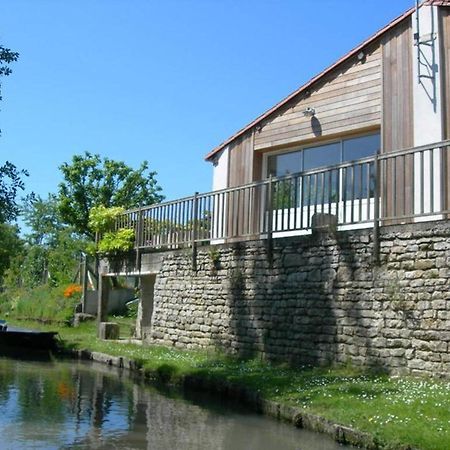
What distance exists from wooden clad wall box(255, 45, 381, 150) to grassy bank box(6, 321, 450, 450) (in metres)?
5.73

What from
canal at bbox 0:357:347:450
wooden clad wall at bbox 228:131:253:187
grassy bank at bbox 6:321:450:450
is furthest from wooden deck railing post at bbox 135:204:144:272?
canal at bbox 0:357:347:450

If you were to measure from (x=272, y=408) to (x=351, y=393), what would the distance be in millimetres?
1078

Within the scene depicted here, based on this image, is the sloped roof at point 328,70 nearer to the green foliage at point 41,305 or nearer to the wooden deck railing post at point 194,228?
the wooden deck railing post at point 194,228

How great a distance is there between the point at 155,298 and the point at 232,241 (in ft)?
10.7

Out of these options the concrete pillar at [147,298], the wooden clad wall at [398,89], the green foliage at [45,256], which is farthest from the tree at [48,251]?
the wooden clad wall at [398,89]

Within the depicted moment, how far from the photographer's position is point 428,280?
9422 mm

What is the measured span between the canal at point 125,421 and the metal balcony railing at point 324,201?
366 centimetres

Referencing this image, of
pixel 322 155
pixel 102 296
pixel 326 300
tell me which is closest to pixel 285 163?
pixel 322 155

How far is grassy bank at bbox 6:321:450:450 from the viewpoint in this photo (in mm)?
6844

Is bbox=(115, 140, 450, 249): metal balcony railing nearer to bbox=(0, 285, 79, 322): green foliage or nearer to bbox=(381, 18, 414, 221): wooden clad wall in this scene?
bbox=(381, 18, 414, 221): wooden clad wall

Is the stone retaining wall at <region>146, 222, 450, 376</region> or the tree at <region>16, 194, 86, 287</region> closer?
the stone retaining wall at <region>146, 222, 450, 376</region>

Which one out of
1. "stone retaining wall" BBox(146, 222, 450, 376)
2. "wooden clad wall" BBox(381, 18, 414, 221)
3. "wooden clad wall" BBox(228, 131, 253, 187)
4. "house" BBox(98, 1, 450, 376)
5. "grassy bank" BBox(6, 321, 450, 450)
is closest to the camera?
"grassy bank" BBox(6, 321, 450, 450)

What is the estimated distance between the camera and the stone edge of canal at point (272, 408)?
7227mm

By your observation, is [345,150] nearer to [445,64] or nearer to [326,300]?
[445,64]
